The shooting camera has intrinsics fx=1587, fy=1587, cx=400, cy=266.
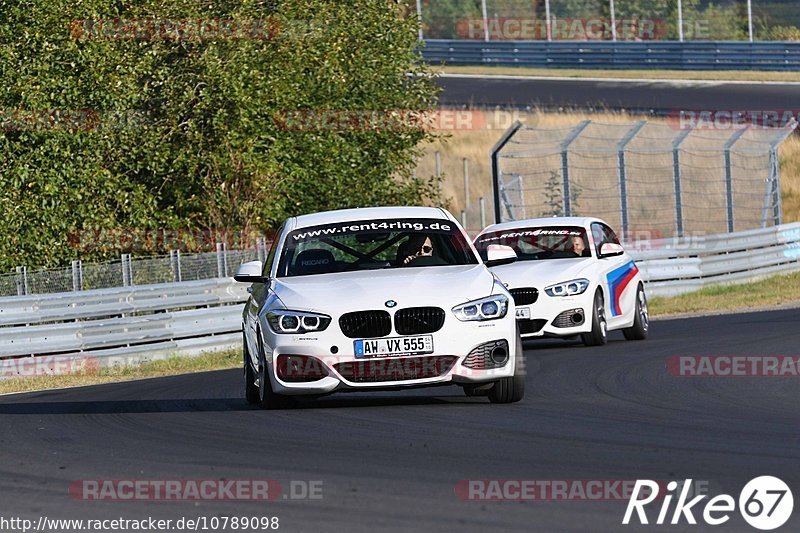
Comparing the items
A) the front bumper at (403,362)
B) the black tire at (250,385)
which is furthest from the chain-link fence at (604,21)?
the front bumper at (403,362)

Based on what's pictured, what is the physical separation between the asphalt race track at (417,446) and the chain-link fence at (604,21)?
37.1 m

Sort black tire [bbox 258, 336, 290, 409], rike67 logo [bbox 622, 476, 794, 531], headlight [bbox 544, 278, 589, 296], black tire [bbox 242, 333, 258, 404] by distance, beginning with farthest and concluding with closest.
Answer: headlight [bbox 544, 278, 589, 296] < black tire [bbox 242, 333, 258, 404] < black tire [bbox 258, 336, 290, 409] < rike67 logo [bbox 622, 476, 794, 531]

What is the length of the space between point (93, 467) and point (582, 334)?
929 cm

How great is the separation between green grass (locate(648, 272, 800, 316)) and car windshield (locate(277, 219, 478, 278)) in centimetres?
1304

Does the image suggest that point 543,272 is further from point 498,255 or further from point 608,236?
point 498,255

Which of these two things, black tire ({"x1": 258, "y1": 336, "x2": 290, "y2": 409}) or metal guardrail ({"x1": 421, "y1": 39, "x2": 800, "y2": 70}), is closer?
black tire ({"x1": 258, "y1": 336, "x2": 290, "y2": 409})

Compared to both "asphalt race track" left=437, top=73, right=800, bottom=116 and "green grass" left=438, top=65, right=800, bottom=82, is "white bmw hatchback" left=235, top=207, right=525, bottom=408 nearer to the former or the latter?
"asphalt race track" left=437, top=73, right=800, bottom=116

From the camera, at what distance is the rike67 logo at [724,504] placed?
21.3ft

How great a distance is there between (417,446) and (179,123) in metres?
17.4

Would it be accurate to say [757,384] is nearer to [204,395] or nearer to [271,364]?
[271,364]

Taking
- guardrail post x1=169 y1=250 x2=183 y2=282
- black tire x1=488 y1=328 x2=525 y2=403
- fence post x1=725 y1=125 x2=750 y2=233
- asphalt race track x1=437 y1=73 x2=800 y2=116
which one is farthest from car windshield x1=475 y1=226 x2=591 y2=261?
asphalt race track x1=437 y1=73 x2=800 y2=116

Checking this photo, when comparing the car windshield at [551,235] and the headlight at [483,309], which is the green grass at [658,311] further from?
the headlight at [483,309]

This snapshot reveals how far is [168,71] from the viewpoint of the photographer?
25.5 metres

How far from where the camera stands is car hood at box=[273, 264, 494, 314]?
1092 centimetres
